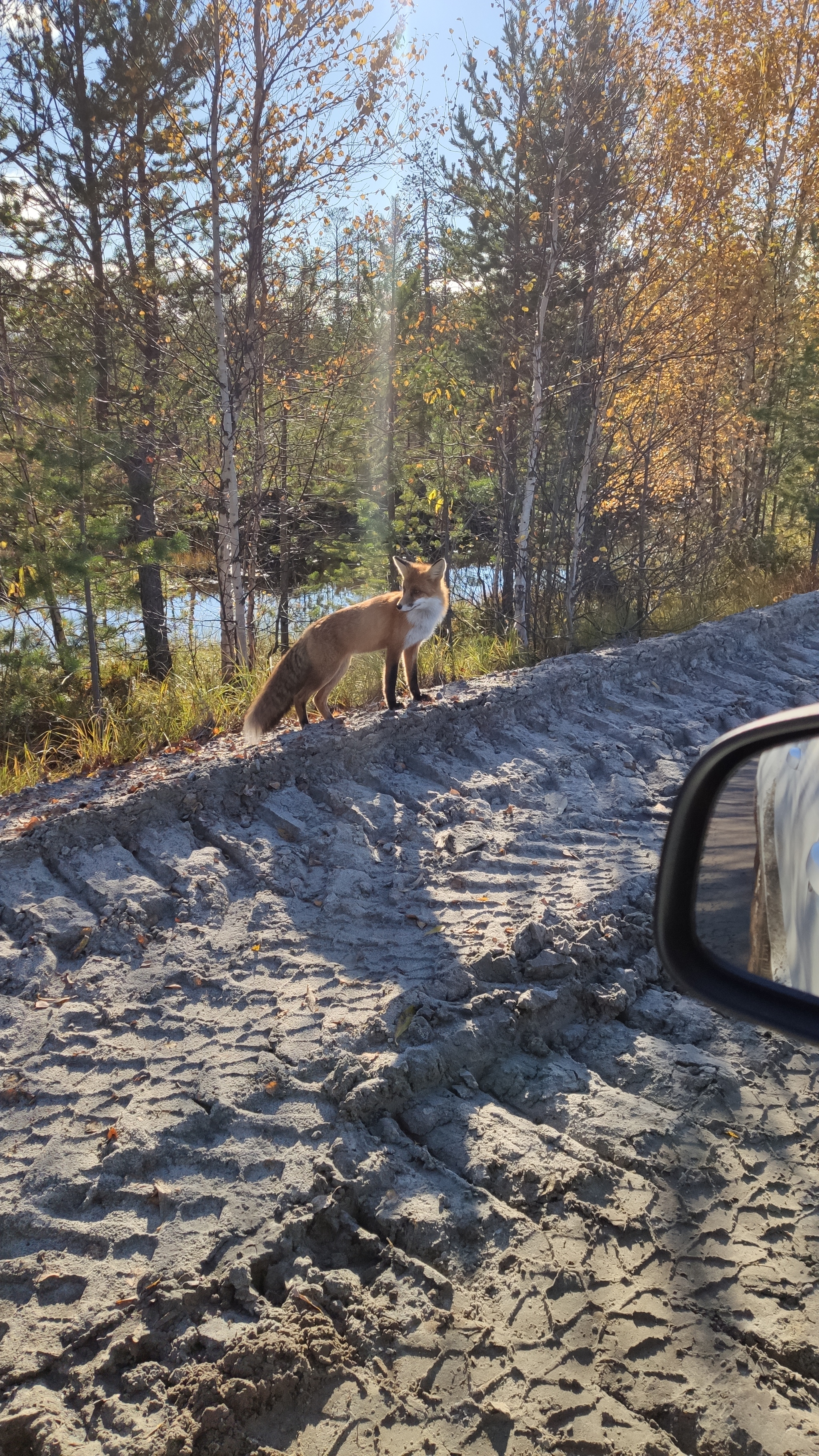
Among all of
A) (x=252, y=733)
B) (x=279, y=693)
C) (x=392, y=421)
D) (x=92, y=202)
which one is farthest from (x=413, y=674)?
(x=392, y=421)

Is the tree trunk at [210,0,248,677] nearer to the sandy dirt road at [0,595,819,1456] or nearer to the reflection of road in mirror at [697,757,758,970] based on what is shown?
the sandy dirt road at [0,595,819,1456]

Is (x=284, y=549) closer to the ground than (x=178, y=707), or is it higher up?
higher up

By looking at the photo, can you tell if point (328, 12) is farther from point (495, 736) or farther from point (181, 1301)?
point (181, 1301)

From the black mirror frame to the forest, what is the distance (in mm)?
5428

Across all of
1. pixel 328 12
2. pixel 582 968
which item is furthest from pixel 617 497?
pixel 582 968

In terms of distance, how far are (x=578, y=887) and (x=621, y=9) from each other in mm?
10804

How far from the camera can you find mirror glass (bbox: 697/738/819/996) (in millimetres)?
1682

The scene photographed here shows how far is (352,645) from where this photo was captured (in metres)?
6.77

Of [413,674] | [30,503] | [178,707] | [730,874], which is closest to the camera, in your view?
[730,874]

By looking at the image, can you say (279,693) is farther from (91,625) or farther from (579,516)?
(579,516)

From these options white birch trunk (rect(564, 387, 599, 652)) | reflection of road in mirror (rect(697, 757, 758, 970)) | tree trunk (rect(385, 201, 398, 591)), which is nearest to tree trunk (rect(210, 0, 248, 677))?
white birch trunk (rect(564, 387, 599, 652))

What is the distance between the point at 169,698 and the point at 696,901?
6.64m

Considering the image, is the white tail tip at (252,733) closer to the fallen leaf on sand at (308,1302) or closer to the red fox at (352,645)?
the red fox at (352,645)

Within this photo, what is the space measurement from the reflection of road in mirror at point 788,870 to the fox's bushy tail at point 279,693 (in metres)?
4.62
